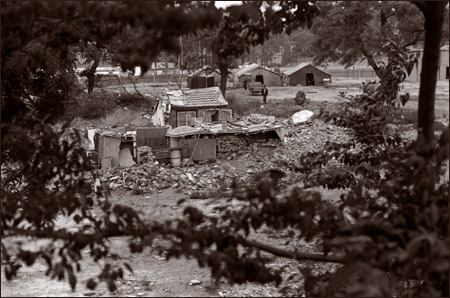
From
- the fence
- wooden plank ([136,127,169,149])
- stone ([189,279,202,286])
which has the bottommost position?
stone ([189,279,202,286])

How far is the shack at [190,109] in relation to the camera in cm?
2364

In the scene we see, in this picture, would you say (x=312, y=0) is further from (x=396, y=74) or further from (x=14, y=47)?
(x=14, y=47)

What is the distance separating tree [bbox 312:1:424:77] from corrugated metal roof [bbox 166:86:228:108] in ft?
27.6

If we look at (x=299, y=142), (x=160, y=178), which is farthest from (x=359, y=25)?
(x=160, y=178)

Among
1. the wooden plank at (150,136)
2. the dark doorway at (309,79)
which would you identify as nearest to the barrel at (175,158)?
the wooden plank at (150,136)

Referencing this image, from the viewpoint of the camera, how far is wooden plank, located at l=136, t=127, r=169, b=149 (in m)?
20.4

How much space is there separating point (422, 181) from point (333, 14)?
3009 centimetres

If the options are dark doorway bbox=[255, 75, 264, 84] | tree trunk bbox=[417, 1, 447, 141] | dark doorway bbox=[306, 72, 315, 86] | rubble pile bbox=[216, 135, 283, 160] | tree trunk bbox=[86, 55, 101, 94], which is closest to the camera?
tree trunk bbox=[417, 1, 447, 141]

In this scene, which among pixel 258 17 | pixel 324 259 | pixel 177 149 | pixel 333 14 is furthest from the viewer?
pixel 333 14

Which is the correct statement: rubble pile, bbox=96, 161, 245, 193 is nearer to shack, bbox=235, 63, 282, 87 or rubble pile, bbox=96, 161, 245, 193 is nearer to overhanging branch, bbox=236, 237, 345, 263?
overhanging branch, bbox=236, 237, 345, 263

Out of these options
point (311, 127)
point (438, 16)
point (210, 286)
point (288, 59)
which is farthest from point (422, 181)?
point (288, 59)

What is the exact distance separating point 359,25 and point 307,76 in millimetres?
23837

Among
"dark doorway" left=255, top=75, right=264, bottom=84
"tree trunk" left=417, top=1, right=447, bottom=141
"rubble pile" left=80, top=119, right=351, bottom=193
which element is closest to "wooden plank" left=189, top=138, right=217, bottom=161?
"rubble pile" left=80, top=119, right=351, bottom=193

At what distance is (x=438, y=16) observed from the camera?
10.5 ft
